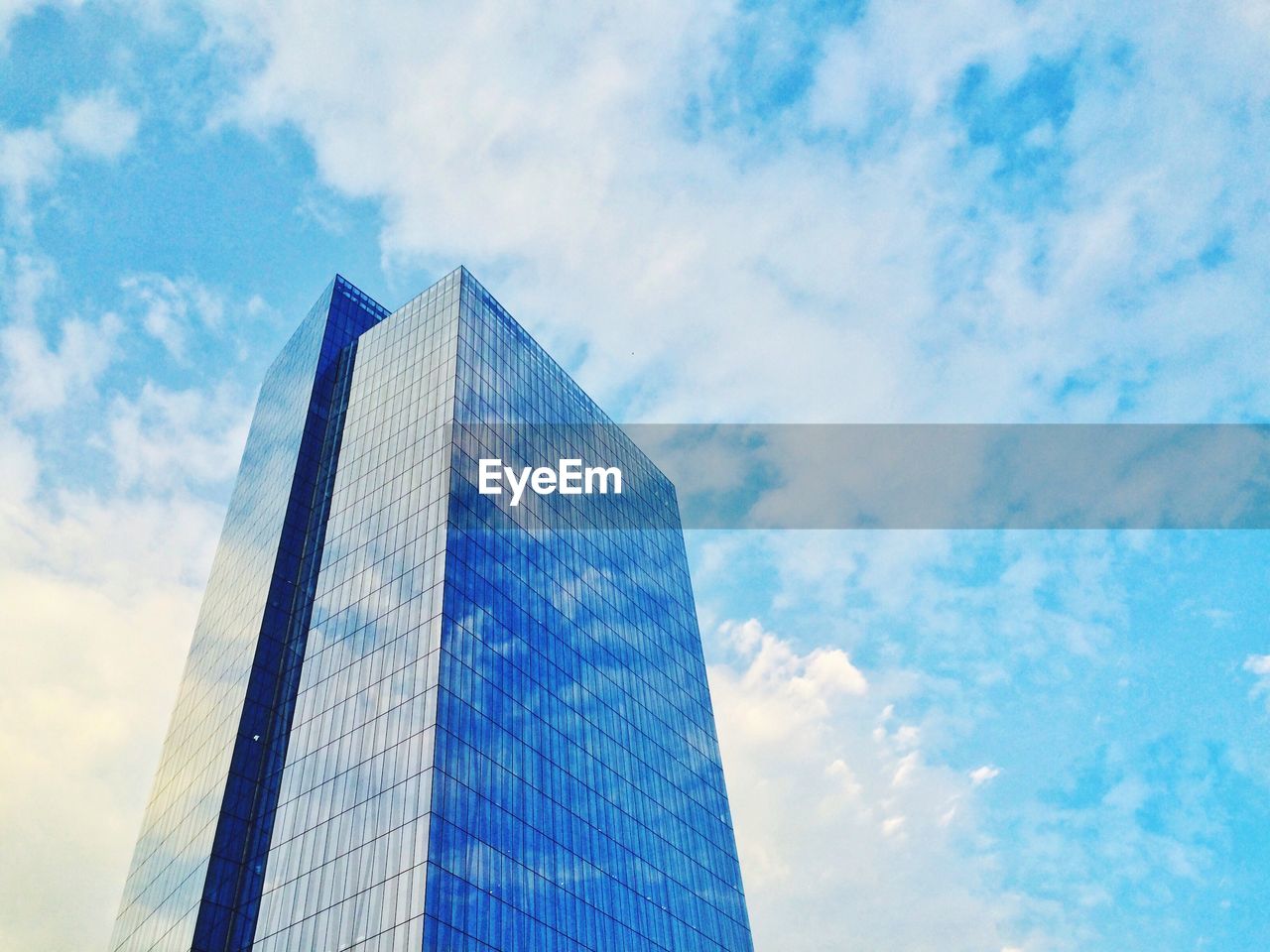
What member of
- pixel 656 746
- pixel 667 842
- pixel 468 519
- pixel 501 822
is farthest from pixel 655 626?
pixel 501 822

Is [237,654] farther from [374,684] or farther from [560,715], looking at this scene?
[560,715]

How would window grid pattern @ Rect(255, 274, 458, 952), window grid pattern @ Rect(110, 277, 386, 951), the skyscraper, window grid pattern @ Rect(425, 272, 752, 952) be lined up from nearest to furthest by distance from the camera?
window grid pattern @ Rect(255, 274, 458, 952), the skyscraper, window grid pattern @ Rect(425, 272, 752, 952), window grid pattern @ Rect(110, 277, 386, 951)

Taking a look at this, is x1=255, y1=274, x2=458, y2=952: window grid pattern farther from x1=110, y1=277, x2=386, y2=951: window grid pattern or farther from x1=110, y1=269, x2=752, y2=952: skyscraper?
x1=110, y1=277, x2=386, y2=951: window grid pattern

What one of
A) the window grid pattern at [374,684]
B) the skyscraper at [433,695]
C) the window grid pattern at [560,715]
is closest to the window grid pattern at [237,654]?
the skyscraper at [433,695]

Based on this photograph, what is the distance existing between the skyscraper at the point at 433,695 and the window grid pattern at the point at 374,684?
217 mm

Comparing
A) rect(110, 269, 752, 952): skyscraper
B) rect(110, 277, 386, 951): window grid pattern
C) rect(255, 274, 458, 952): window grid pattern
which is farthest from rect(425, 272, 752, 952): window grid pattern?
rect(110, 277, 386, 951): window grid pattern

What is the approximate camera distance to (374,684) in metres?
69.5

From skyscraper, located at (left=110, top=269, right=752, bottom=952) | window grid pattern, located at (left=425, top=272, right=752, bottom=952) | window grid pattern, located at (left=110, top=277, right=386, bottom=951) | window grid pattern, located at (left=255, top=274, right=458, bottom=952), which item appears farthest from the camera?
window grid pattern, located at (left=110, top=277, right=386, bottom=951)

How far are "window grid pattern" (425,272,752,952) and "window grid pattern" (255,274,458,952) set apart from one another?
5.19 ft

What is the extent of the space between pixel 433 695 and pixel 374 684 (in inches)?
277

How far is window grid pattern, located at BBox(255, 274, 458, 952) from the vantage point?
192 ft

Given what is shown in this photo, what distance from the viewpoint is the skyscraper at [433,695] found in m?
61.8

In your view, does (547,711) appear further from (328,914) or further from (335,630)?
(328,914)

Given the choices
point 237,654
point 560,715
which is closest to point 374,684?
point 560,715
